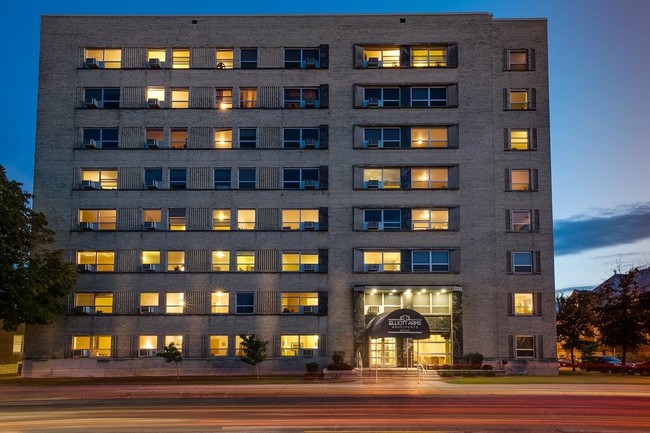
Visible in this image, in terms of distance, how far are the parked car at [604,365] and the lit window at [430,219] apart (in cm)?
1835

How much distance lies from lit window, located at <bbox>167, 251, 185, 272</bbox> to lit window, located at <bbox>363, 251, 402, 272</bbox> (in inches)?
567

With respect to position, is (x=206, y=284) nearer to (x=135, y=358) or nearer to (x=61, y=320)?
(x=135, y=358)

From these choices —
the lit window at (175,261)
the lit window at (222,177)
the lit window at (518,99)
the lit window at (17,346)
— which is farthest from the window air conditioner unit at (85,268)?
the lit window at (518,99)

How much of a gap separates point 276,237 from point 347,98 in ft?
41.4

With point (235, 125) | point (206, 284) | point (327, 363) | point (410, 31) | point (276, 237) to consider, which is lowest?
point (327, 363)

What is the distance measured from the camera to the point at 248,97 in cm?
5706

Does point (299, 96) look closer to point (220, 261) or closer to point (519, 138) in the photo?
point (220, 261)

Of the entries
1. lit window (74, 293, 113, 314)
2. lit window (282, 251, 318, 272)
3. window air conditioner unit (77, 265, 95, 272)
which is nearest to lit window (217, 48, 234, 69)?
lit window (282, 251, 318, 272)

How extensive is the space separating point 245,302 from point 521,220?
22843mm

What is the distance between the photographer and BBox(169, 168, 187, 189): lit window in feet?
184

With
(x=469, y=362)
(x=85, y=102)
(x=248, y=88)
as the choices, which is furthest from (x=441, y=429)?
(x=85, y=102)

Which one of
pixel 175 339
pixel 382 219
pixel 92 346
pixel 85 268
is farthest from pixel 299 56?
pixel 92 346

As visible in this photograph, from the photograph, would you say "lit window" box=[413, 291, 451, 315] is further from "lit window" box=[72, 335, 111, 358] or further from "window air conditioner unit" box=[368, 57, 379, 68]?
"lit window" box=[72, 335, 111, 358]

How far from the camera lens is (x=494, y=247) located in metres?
54.9
